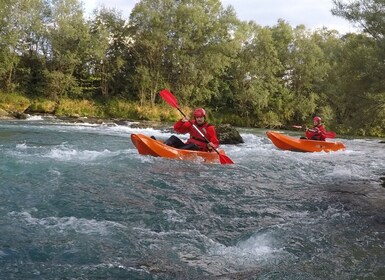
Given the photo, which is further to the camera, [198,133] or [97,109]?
Answer: [97,109]

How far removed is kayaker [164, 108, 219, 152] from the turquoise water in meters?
0.76

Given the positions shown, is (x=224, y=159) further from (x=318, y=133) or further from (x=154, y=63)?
(x=154, y=63)

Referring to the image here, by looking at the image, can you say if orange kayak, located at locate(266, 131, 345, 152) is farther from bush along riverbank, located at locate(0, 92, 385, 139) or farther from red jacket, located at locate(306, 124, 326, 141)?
bush along riverbank, located at locate(0, 92, 385, 139)

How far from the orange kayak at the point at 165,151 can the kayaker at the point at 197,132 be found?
0.88 feet

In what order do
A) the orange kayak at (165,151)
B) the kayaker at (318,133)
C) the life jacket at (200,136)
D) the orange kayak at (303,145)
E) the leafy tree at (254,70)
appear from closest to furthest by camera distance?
the orange kayak at (165,151)
the life jacket at (200,136)
the orange kayak at (303,145)
the kayaker at (318,133)
the leafy tree at (254,70)

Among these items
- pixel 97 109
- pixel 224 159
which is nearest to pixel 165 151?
pixel 224 159

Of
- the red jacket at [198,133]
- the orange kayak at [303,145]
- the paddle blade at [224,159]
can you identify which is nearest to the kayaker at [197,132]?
the red jacket at [198,133]

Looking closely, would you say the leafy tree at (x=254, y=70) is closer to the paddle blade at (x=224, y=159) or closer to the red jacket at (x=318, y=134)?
the red jacket at (x=318, y=134)

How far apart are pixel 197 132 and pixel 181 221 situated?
14.5 ft

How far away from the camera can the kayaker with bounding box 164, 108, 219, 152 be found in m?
8.55

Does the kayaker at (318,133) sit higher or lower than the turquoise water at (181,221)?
higher

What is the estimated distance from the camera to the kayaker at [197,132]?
336 inches

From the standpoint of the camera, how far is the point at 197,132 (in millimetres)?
8680

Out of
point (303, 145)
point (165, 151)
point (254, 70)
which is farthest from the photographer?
point (254, 70)
